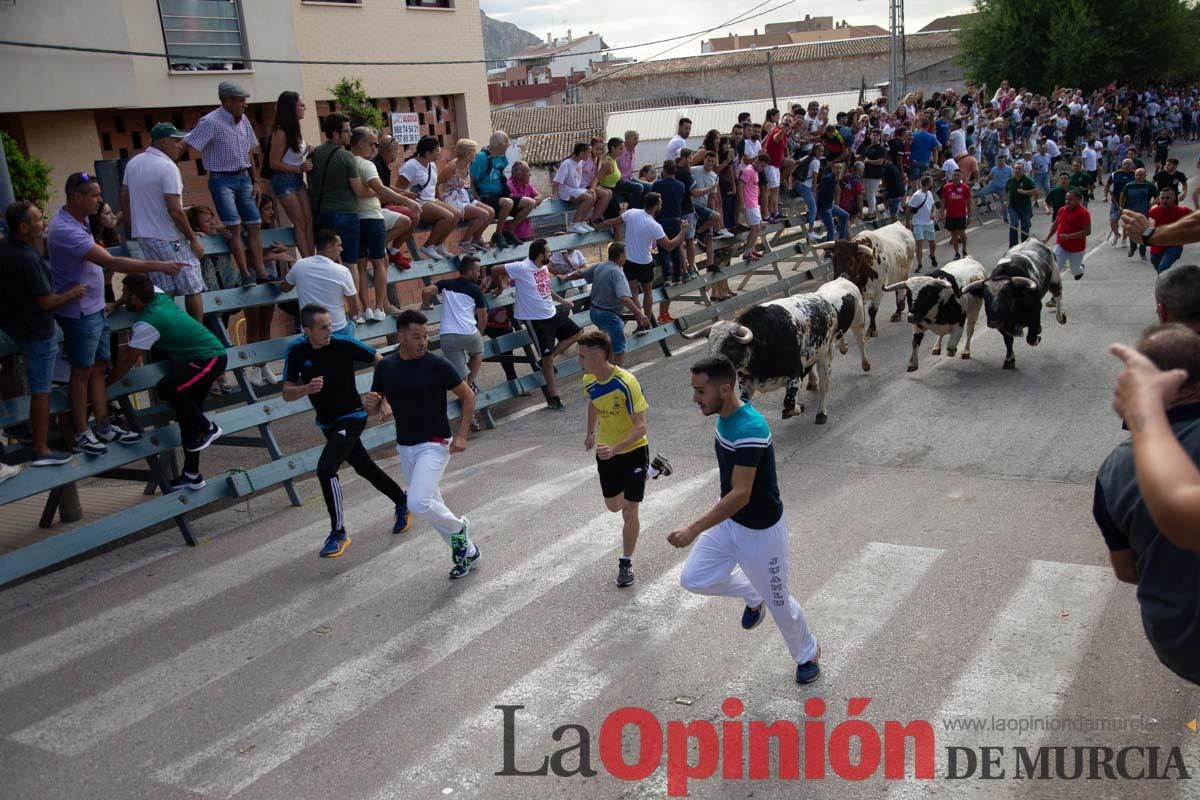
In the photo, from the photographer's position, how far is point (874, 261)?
1597 centimetres

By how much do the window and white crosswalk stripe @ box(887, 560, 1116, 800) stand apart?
631 inches

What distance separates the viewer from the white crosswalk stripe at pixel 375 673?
590 cm

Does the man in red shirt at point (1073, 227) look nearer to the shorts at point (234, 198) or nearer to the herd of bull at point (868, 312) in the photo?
the herd of bull at point (868, 312)

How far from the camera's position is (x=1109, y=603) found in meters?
7.00

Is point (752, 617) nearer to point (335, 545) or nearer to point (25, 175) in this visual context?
point (335, 545)

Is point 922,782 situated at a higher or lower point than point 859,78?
lower

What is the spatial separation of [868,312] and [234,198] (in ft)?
31.3

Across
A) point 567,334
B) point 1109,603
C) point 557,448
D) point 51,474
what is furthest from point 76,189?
point 1109,603

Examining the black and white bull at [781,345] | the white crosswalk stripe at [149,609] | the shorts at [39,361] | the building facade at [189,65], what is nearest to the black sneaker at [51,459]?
the shorts at [39,361]

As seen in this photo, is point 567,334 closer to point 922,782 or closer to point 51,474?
point 51,474

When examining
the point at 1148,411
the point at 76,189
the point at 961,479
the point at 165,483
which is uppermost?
the point at 76,189

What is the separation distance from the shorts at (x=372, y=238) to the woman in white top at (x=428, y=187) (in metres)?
1.10

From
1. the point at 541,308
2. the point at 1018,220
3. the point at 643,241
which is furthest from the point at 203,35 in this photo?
the point at 1018,220

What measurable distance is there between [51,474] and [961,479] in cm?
810
